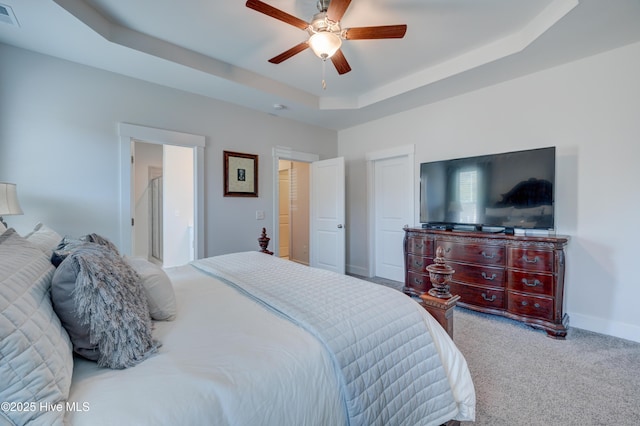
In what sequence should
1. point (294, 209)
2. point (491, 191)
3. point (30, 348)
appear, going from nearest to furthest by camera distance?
1. point (30, 348)
2. point (491, 191)
3. point (294, 209)

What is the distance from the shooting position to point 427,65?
3.00 metres

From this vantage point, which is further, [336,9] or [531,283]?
[531,283]

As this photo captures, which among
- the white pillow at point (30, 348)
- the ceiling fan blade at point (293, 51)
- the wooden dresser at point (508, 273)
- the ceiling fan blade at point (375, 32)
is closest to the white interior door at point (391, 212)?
the wooden dresser at point (508, 273)

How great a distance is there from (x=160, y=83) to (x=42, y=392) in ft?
10.7

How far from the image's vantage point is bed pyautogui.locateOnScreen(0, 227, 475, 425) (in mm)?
660

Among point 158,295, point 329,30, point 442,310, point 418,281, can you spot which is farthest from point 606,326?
point 158,295

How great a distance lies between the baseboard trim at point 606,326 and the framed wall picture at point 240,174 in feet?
12.8

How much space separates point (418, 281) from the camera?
134 inches

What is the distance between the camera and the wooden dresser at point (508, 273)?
2439mm

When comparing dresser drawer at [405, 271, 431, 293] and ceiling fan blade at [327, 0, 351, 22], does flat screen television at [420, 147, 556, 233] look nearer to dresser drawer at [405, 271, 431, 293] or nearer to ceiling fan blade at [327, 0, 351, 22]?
dresser drawer at [405, 271, 431, 293]

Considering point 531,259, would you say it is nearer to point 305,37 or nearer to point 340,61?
point 340,61

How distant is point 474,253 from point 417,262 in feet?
2.23

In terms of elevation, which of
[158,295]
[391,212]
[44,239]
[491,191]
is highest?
[491,191]

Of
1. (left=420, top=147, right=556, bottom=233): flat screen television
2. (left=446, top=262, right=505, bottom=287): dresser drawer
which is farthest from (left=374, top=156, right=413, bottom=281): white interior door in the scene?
(left=446, top=262, right=505, bottom=287): dresser drawer
